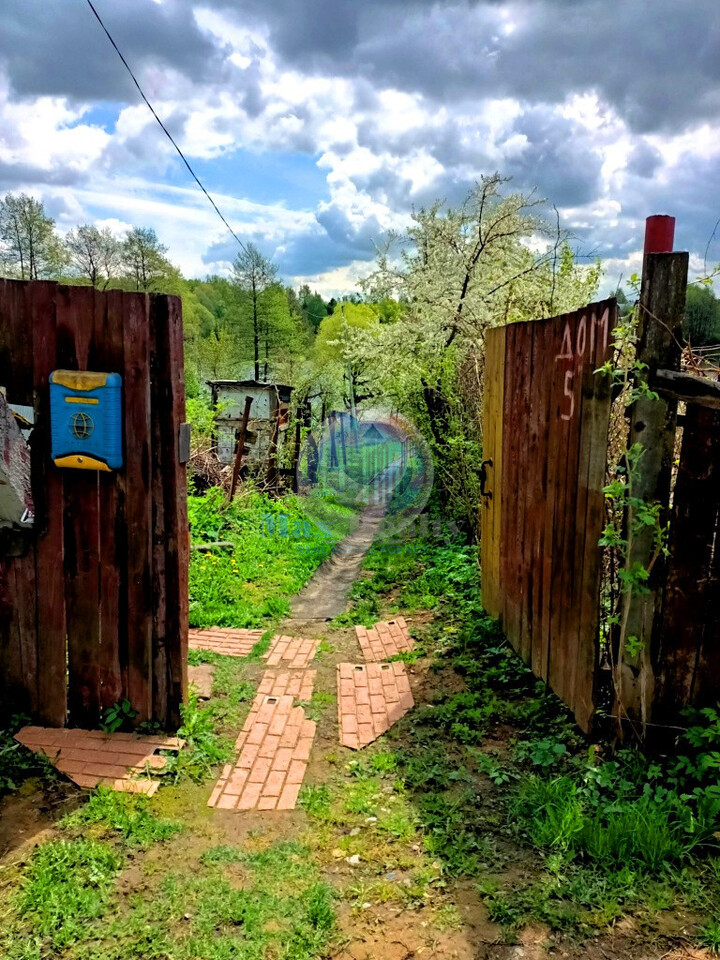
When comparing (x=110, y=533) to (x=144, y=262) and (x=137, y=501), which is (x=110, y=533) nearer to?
(x=137, y=501)

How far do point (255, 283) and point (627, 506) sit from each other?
28.6m

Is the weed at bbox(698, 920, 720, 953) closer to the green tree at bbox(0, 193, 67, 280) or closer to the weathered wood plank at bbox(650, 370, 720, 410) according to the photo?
the weathered wood plank at bbox(650, 370, 720, 410)

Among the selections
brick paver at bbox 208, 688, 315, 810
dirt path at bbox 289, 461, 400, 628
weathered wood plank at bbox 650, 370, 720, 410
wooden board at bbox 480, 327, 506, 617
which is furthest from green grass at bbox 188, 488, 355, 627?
weathered wood plank at bbox 650, 370, 720, 410

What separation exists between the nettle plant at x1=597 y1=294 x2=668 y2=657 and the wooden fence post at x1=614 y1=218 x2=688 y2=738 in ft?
0.04

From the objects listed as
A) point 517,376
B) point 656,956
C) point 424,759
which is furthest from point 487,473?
point 656,956

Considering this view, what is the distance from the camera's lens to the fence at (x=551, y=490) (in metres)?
3.04

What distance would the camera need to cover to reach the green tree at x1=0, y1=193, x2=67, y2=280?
2328 centimetres

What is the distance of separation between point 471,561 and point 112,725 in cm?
397

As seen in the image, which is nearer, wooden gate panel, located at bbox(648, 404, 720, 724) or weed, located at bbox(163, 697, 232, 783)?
wooden gate panel, located at bbox(648, 404, 720, 724)

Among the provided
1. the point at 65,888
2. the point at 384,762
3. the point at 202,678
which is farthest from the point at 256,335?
the point at 65,888

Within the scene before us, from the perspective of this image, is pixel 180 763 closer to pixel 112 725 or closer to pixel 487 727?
pixel 112 725

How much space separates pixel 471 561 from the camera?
6.41 meters

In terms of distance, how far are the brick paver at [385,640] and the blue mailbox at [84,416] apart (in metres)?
2.62

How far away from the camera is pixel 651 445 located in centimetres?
273
